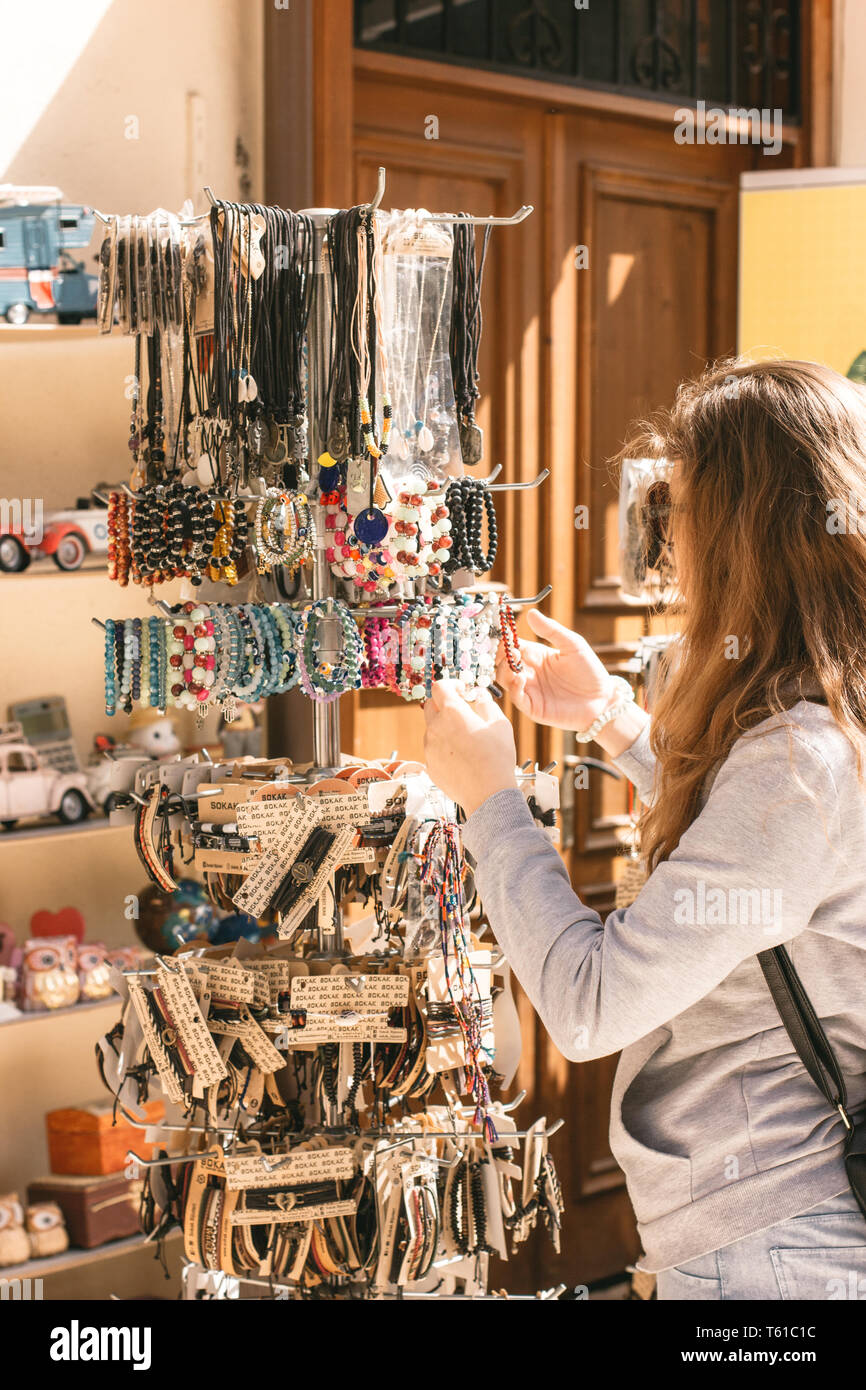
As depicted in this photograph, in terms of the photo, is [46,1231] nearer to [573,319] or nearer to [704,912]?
[704,912]

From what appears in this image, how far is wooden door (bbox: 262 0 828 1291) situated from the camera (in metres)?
2.70

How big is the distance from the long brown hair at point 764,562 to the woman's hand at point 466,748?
0.52 ft

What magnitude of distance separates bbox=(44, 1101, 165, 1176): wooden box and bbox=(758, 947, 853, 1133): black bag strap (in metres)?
1.53

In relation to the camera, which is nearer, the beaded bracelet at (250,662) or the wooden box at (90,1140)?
the beaded bracelet at (250,662)

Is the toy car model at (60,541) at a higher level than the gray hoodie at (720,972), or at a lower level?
higher

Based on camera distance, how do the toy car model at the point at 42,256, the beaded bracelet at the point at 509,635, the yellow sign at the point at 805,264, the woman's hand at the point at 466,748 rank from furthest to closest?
the yellow sign at the point at 805,264, the toy car model at the point at 42,256, the beaded bracelet at the point at 509,635, the woman's hand at the point at 466,748

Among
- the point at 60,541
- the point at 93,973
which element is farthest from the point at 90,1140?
the point at 60,541

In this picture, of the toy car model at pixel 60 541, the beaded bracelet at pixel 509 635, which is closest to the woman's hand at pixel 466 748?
the beaded bracelet at pixel 509 635

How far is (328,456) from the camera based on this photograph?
1515mm

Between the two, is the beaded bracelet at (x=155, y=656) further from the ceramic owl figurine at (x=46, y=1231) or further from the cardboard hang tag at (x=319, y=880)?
the ceramic owl figurine at (x=46, y=1231)

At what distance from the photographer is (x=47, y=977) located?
7.42 ft

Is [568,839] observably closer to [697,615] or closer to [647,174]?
[647,174]

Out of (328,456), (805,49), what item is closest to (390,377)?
(328,456)

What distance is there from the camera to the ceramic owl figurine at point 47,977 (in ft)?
7.42
